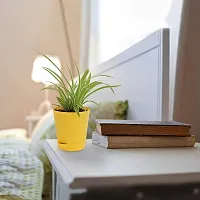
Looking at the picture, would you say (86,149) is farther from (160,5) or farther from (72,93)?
(160,5)

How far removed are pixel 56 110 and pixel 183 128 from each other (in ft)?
1.09

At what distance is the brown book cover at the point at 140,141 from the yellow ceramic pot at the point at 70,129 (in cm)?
7

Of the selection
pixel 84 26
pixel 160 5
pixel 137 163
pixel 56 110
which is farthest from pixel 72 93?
pixel 84 26

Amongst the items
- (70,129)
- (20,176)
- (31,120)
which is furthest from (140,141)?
(31,120)

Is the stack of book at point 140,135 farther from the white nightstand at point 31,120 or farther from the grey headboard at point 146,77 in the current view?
the white nightstand at point 31,120

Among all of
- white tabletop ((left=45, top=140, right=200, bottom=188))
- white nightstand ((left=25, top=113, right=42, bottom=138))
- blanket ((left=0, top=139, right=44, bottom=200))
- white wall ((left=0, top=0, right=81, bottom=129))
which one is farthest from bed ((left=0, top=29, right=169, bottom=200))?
white wall ((left=0, top=0, right=81, bottom=129))

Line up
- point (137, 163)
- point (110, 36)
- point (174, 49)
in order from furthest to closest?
point (110, 36)
point (174, 49)
point (137, 163)

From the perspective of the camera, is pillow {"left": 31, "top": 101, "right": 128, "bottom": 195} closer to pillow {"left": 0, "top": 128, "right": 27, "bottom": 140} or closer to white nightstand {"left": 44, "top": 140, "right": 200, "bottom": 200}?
white nightstand {"left": 44, "top": 140, "right": 200, "bottom": 200}

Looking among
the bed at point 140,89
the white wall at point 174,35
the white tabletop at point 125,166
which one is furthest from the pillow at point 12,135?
the white tabletop at point 125,166

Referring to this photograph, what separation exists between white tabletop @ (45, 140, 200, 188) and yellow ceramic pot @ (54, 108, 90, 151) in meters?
0.02

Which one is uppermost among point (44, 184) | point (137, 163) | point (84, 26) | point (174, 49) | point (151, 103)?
point (84, 26)

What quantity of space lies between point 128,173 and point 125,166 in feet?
0.17

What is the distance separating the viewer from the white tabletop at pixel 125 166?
567 mm

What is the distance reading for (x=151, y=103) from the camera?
1170mm
